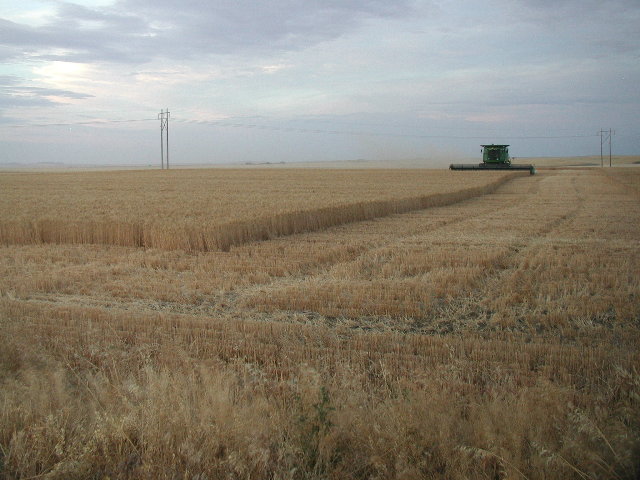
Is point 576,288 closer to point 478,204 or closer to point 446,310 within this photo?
point 446,310

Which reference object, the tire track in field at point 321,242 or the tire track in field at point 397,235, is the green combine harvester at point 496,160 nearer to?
the tire track in field at point 397,235

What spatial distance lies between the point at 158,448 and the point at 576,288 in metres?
7.35

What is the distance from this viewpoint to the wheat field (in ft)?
11.4

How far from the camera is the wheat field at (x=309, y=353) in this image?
3482mm

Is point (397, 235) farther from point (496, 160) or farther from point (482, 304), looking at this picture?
point (496, 160)

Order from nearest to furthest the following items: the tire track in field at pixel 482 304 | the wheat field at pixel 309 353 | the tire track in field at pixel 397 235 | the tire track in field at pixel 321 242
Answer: the wheat field at pixel 309 353
the tire track in field at pixel 482 304
the tire track in field at pixel 321 242
the tire track in field at pixel 397 235

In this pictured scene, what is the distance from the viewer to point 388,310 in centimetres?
772

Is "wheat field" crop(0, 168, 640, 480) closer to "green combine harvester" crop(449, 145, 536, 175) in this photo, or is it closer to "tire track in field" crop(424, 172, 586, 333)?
"tire track in field" crop(424, 172, 586, 333)

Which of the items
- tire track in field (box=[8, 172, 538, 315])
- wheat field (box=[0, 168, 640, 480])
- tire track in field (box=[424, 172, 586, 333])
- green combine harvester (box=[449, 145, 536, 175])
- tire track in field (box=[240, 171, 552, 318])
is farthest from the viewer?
green combine harvester (box=[449, 145, 536, 175])

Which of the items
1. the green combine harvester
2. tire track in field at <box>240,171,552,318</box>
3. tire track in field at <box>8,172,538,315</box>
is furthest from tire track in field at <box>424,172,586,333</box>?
the green combine harvester

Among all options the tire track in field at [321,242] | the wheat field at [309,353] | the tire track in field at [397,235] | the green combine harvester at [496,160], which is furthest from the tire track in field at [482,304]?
the green combine harvester at [496,160]

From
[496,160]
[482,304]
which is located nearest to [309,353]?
[482,304]

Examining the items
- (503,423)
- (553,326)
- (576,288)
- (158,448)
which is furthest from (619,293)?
(158,448)

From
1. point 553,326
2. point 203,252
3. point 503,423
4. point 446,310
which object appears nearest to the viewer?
point 503,423
